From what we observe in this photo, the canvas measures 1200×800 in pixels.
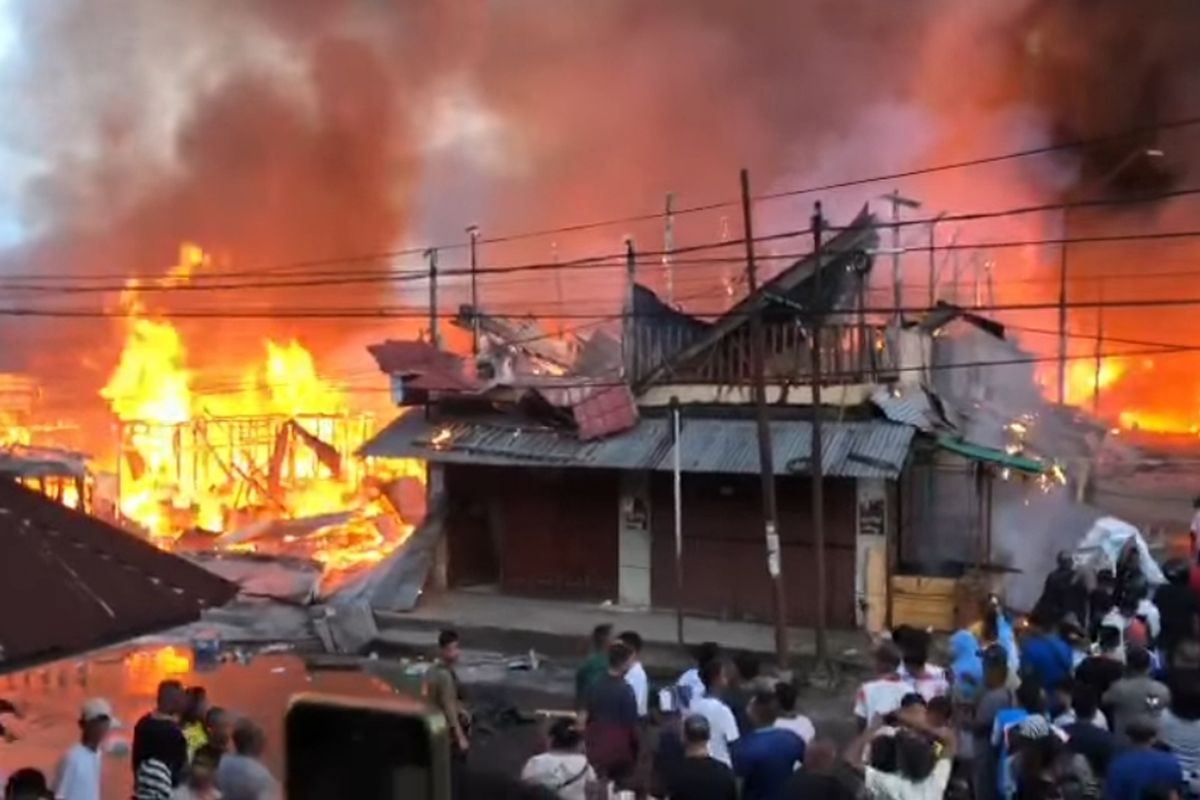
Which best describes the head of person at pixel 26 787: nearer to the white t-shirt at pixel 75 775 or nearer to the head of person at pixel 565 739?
the white t-shirt at pixel 75 775

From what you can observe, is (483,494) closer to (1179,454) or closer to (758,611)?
(758,611)

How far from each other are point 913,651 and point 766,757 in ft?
4.88

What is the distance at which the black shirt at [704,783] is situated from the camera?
5.29 metres

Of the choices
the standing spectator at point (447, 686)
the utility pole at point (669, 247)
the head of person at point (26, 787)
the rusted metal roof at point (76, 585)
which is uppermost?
the utility pole at point (669, 247)

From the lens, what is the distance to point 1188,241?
33.6 m

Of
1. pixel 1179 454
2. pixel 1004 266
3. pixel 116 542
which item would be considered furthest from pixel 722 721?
pixel 1004 266

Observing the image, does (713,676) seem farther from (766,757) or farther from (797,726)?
(766,757)

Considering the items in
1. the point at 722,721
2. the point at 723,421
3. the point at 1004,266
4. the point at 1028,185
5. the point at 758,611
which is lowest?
the point at 758,611

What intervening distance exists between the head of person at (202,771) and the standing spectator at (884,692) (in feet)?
10.4

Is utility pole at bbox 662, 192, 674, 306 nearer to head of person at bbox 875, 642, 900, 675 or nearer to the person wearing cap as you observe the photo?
head of person at bbox 875, 642, 900, 675

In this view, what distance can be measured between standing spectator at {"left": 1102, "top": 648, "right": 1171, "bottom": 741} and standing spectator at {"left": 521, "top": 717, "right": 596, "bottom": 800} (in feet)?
8.21

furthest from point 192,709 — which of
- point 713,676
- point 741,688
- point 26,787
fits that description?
point 741,688

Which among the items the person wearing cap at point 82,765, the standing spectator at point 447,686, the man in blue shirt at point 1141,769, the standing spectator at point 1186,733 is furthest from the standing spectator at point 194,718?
the standing spectator at point 1186,733

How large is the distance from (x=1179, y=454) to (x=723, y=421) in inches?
613
